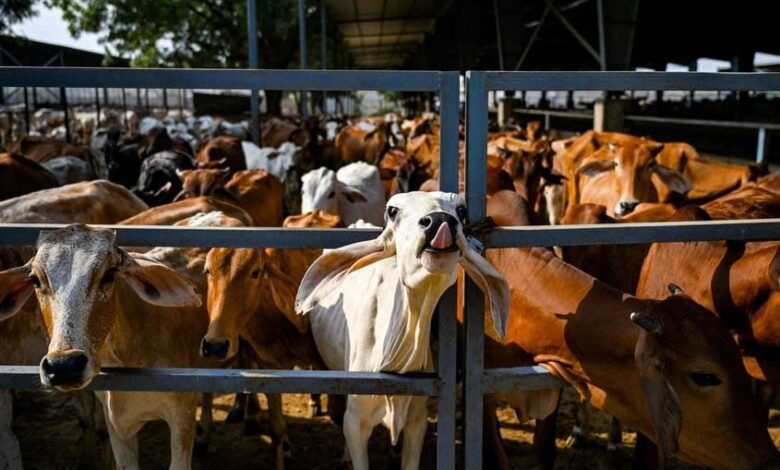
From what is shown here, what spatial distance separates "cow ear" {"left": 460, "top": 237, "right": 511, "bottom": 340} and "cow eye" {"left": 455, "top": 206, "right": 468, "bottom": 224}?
118mm

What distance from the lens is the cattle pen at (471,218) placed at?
260cm

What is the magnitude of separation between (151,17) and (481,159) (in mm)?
28224

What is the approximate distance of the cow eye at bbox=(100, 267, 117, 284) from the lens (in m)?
2.74

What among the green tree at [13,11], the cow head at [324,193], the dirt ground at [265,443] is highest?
the green tree at [13,11]

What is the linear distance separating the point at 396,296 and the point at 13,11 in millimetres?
25155

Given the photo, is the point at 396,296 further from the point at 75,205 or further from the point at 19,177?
the point at 19,177

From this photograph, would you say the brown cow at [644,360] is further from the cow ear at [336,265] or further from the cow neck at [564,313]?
the cow ear at [336,265]

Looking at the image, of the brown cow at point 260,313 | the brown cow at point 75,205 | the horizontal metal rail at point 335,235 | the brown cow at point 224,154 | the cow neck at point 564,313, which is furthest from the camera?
the brown cow at point 224,154

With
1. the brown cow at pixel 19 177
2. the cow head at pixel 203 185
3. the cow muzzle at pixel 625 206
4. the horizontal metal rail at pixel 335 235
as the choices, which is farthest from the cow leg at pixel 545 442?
the brown cow at pixel 19 177

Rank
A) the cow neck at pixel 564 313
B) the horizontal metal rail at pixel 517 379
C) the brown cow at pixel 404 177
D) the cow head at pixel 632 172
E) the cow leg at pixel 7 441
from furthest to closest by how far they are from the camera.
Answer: the brown cow at pixel 404 177
the cow head at pixel 632 172
the cow leg at pixel 7 441
the cow neck at pixel 564 313
the horizontal metal rail at pixel 517 379

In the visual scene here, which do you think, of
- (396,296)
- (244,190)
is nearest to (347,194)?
(244,190)

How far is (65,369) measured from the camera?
2428 mm

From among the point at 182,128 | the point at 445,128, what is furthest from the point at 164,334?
the point at 182,128

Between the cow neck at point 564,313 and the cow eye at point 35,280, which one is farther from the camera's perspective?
the cow neck at point 564,313
